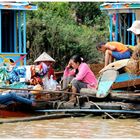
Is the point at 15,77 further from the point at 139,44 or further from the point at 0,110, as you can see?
the point at 139,44

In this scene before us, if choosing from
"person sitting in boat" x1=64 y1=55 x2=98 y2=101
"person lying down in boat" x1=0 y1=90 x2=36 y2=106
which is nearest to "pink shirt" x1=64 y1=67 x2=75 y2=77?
"person sitting in boat" x1=64 y1=55 x2=98 y2=101

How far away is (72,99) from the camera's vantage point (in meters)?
10.8

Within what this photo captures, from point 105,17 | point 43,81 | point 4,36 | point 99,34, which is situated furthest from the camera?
point 105,17

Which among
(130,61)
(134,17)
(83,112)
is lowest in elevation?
(83,112)

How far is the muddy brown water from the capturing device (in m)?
8.03

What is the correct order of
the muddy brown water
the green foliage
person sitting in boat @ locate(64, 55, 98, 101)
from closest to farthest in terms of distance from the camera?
Answer: the muddy brown water < person sitting in boat @ locate(64, 55, 98, 101) < the green foliage

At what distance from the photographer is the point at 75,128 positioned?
8.83 m

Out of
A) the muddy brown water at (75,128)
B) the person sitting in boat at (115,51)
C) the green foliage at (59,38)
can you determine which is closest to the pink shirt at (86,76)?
the person sitting in boat at (115,51)

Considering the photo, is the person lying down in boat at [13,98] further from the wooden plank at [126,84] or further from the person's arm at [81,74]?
the wooden plank at [126,84]

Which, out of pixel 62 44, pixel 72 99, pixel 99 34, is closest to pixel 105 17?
pixel 99 34

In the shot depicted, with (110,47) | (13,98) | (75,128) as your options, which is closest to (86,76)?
(110,47)

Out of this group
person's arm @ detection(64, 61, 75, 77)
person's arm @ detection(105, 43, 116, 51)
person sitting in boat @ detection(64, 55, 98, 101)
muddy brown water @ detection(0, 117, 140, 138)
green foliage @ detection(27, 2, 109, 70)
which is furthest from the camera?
green foliage @ detection(27, 2, 109, 70)

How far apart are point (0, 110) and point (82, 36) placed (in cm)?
1208

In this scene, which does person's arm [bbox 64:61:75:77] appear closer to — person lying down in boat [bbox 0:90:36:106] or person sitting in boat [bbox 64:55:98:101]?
person sitting in boat [bbox 64:55:98:101]
